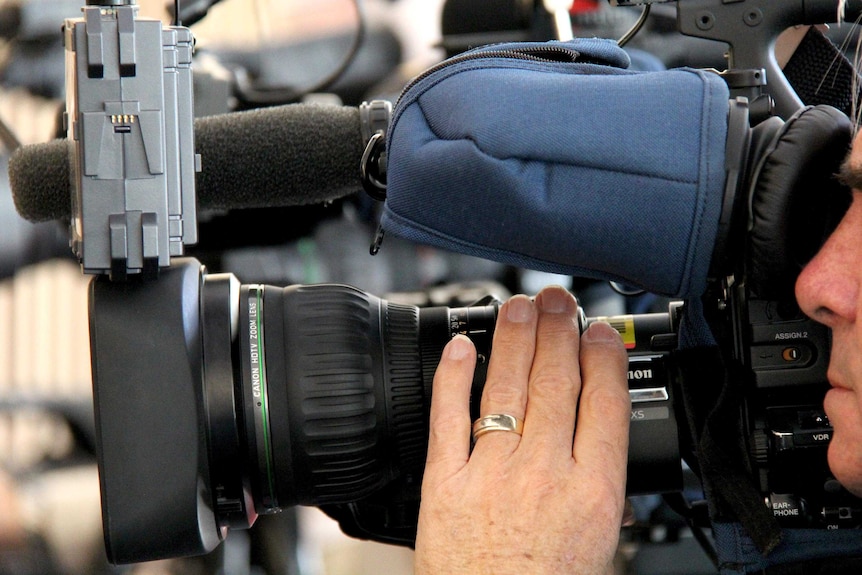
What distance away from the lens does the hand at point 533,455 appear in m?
0.64

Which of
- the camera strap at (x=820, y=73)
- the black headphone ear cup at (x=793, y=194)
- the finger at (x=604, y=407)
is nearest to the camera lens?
the black headphone ear cup at (x=793, y=194)

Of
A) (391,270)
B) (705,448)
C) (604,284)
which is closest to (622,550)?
(604,284)

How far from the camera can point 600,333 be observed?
2.30 ft

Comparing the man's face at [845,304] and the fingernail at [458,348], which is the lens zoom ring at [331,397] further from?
the man's face at [845,304]

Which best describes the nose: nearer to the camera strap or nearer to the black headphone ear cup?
the black headphone ear cup

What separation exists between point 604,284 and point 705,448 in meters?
0.77

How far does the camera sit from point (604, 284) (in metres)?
1.43

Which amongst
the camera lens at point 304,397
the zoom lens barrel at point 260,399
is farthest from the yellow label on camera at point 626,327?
the camera lens at point 304,397

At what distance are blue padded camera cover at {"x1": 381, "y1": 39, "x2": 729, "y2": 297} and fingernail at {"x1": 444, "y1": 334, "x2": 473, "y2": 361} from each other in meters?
0.12

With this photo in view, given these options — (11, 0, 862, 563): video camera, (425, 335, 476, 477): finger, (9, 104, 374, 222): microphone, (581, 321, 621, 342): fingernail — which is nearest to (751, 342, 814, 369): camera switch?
(11, 0, 862, 563): video camera

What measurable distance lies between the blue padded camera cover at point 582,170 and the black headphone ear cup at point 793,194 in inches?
1.1

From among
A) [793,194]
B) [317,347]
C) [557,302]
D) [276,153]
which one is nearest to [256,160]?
[276,153]

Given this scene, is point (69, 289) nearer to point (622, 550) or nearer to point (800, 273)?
point (622, 550)

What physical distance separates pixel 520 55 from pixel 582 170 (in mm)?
116
